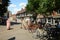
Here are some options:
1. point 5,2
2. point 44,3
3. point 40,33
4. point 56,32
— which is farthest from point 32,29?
point 5,2

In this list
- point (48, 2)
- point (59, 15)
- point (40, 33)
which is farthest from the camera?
point (59, 15)

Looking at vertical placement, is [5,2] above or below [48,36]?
above

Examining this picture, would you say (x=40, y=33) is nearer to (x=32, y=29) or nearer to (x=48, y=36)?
(x=48, y=36)

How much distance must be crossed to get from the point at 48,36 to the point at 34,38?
4.43 ft

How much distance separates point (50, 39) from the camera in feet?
60.2

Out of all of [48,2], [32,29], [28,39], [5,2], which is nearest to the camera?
[48,2]

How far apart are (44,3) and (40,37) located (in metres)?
4.27

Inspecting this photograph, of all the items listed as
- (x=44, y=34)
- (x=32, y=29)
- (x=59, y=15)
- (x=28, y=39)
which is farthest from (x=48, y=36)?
(x=59, y=15)

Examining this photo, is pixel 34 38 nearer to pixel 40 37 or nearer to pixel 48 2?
pixel 40 37

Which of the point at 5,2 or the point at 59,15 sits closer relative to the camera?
the point at 5,2

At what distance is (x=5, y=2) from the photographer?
5534cm

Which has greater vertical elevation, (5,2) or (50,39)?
(5,2)

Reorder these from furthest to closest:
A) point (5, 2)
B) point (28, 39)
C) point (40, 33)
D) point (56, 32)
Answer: point (5, 2)
point (56, 32)
point (40, 33)
point (28, 39)

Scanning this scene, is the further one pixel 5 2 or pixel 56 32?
pixel 5 2
